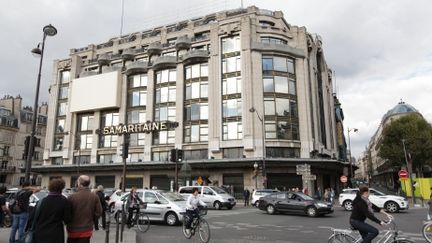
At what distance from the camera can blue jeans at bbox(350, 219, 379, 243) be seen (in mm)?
7066

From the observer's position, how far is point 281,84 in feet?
140

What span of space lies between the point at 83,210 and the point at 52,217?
0.69 m

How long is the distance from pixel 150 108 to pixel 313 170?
22.8 m

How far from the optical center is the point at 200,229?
36.3 ft

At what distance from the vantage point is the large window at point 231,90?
4184 cm

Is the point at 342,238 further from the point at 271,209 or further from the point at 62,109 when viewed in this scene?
the point at 62,109

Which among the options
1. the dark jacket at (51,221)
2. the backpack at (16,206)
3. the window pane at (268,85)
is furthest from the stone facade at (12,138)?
the dark jacket at (51,221)

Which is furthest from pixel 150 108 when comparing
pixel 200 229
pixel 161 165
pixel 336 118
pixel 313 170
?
pixel 200 229

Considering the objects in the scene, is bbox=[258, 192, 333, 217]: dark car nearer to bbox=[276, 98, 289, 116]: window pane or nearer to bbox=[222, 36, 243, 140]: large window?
bbox=[222, 36, 243, 140]: large window

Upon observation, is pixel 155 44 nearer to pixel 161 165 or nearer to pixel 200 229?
pixel 161 165

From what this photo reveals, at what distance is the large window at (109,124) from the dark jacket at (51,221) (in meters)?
45.1

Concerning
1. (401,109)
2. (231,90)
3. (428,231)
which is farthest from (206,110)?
(401,109)

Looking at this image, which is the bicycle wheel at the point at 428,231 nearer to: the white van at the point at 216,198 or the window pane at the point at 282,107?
the white van at the point at 216,198

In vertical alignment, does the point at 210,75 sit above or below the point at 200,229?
above
